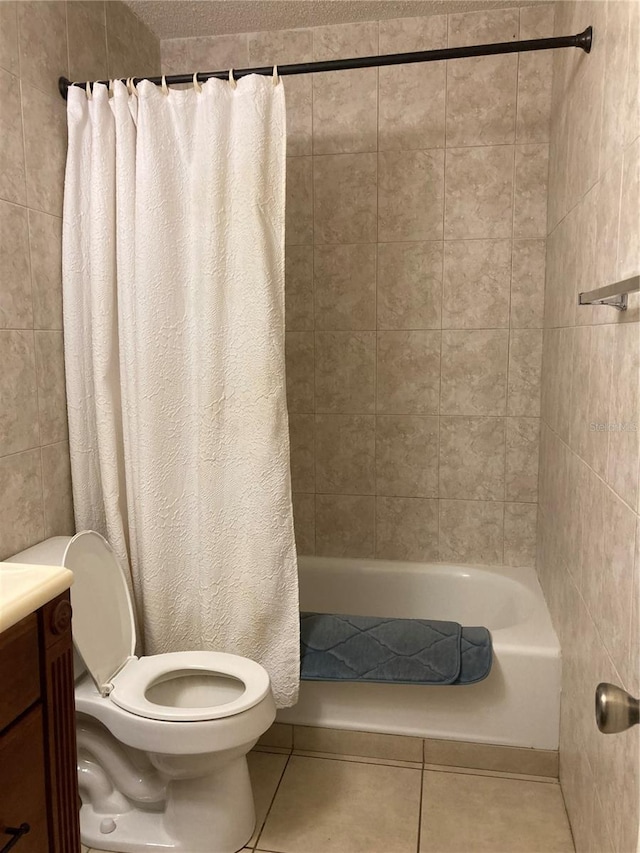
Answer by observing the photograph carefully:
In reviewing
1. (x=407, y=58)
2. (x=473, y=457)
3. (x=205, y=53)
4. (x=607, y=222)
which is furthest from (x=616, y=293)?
(x=205, y=53)

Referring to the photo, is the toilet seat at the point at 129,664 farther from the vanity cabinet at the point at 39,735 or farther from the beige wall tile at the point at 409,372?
the beige wall tile at the point at 409,372

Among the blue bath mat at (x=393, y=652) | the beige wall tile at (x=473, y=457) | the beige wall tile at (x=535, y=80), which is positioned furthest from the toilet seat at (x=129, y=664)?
the beige wall tile at (x=535, y=80)

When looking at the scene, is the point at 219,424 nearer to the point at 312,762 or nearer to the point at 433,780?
the point at 312,762

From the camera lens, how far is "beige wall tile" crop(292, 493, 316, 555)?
9.39 ft

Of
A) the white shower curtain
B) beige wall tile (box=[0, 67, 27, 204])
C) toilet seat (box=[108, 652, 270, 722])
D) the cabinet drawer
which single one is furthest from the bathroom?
the cabinet drawer

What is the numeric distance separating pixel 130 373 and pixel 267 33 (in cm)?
158

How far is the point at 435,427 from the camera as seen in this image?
8.91ft

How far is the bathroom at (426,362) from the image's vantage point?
1.68 meters

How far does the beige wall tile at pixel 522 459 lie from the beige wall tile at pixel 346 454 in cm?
54

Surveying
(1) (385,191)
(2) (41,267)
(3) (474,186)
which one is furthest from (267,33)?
(2) (41,267)

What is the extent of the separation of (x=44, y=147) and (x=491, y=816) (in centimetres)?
233

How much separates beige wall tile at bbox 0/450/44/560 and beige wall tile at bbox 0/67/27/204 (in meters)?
0.72

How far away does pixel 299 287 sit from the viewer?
2.76m

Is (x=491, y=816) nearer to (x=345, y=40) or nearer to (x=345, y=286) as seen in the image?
(x=345, y=286)
